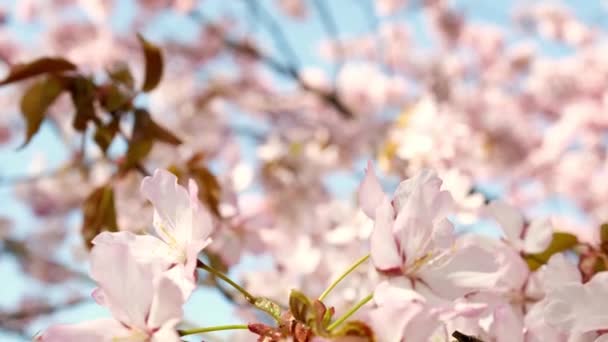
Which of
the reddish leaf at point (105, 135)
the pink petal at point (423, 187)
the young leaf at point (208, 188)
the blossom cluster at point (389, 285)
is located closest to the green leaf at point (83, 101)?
the reddish leaf at point (105, 135)

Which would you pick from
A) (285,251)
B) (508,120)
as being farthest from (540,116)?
(285,251)

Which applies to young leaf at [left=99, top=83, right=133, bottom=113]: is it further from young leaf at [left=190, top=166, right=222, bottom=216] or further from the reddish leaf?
young leaf at [left=190, top=166, right=222, bottom=216]

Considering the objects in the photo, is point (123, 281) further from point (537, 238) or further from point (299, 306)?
point (537, 238)

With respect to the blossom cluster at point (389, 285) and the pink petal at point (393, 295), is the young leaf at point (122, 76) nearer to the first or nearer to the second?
the blossom cluster at point (389, 285)

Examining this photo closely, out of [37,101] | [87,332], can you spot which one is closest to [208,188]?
[37,101]

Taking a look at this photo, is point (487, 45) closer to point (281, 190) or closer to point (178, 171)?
point (281, 190)

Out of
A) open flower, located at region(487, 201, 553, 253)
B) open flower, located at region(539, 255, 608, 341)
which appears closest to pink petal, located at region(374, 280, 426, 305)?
open flower, located at region(539, 255, 608, 341)
